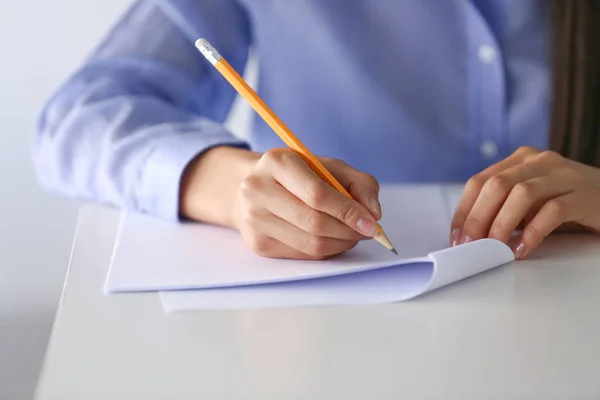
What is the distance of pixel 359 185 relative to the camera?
705 millimetres

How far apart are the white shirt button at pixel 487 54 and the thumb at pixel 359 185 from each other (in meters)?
0.41

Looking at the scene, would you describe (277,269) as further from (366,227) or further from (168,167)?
(168,167)

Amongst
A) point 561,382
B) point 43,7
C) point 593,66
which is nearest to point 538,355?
point 561,382

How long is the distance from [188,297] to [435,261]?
18 cm

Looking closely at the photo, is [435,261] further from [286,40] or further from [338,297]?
[286,40]

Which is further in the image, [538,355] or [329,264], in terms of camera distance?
[329,264]

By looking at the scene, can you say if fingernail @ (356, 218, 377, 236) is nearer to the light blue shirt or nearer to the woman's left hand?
the woman's left hand

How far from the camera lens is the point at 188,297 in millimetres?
636

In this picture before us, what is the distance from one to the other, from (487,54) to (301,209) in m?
0.47

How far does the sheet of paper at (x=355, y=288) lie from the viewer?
Answer: 63cm

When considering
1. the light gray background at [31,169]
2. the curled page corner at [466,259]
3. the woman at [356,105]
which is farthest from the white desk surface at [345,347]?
the light gray background at [31,169]

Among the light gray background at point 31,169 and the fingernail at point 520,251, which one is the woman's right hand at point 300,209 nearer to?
the fingernail at point 520,251

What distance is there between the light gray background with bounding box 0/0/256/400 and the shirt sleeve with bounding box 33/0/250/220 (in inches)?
21.0

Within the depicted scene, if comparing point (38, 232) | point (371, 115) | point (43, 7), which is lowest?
point (38, 232)
